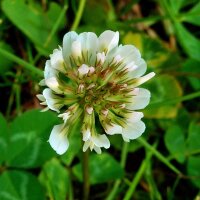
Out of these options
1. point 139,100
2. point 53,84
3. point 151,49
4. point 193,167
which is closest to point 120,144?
point 193,167

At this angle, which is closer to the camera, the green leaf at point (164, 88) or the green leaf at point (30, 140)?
the green leaf at point (30, 140)

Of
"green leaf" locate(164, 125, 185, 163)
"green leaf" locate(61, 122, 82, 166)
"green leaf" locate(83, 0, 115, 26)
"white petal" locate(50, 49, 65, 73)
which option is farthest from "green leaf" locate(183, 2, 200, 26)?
"white petal" locate(50, 49, 65, 73)

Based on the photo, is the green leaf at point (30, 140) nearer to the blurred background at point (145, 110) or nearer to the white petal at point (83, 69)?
the blurred background at point (145, 110)

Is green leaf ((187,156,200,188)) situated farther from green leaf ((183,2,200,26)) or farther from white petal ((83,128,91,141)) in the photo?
white petal ((83,128,91,141))

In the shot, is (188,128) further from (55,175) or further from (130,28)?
(55,175)

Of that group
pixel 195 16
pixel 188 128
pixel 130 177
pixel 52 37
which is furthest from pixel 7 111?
pixel 195 16

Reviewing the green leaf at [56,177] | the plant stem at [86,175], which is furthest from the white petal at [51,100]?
the green leaf at [56,177]

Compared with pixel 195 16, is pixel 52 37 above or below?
above

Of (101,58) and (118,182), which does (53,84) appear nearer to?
(101,58)
